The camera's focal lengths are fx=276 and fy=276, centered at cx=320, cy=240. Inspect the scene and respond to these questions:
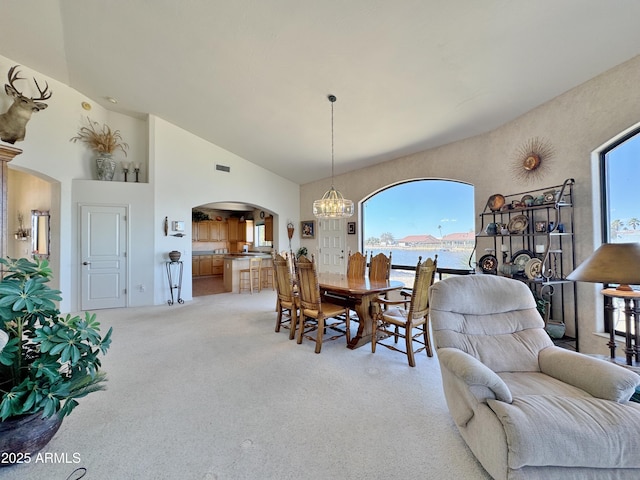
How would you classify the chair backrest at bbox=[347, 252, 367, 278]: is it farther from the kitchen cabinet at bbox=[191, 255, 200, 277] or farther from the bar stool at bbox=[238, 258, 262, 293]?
the kitchen cabinet at bbox=[191, 255, 200, 277]

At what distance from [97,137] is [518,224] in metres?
7.20

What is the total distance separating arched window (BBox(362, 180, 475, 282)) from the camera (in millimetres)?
4672

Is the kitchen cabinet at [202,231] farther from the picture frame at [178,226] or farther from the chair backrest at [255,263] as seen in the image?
the picture frame at [178,226]

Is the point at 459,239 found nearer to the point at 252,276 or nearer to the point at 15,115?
the point at 252,276

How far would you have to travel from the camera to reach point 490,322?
2078 mm

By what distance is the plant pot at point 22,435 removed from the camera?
153 centimetres

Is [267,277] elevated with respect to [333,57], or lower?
lower

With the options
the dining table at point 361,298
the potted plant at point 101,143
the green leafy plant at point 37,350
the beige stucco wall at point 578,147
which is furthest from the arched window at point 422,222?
the potted plant at point 101,143

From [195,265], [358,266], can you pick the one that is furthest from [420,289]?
[195,265]

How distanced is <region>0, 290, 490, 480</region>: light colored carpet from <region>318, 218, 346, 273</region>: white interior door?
3.56 m

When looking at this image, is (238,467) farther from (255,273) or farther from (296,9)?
(255,273)

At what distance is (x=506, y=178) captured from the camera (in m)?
3.85

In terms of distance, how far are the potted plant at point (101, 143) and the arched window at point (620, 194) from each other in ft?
24.4

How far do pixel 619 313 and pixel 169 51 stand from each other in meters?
6.05
